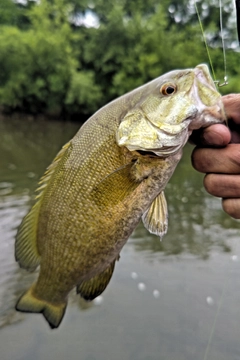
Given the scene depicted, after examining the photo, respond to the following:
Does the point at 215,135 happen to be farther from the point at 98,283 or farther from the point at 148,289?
the point at 148,289

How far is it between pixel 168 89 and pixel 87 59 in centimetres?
2919

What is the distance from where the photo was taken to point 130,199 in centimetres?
195

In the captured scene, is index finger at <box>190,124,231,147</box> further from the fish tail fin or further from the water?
the water

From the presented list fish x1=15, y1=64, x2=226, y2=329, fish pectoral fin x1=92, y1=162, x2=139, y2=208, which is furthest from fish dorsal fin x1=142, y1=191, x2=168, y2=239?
fish pectoral fin x1=92, y1=162, x2=139, y2=208

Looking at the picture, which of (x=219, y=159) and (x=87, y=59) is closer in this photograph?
(x=219, y=159)

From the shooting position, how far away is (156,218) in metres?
2.13

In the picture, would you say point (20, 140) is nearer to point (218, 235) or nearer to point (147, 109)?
point (218, 235)

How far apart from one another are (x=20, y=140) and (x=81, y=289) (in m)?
16.5

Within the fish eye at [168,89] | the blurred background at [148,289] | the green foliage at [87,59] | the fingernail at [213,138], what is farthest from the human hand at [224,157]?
the green foliage at [87,59]

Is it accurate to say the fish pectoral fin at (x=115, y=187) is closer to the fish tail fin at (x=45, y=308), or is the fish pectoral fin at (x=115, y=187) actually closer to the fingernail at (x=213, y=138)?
the fingernail at (x=213, y=138)

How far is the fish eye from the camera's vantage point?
190cm

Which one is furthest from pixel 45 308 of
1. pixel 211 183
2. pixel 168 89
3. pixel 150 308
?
pixel 150 308

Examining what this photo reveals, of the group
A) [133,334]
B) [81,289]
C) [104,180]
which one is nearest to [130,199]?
[104,180]

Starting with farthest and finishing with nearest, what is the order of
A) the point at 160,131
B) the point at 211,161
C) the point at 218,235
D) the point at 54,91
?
the point at 54,91 < the point at 218,235 < the point at 211,161 < the point at 160,131
